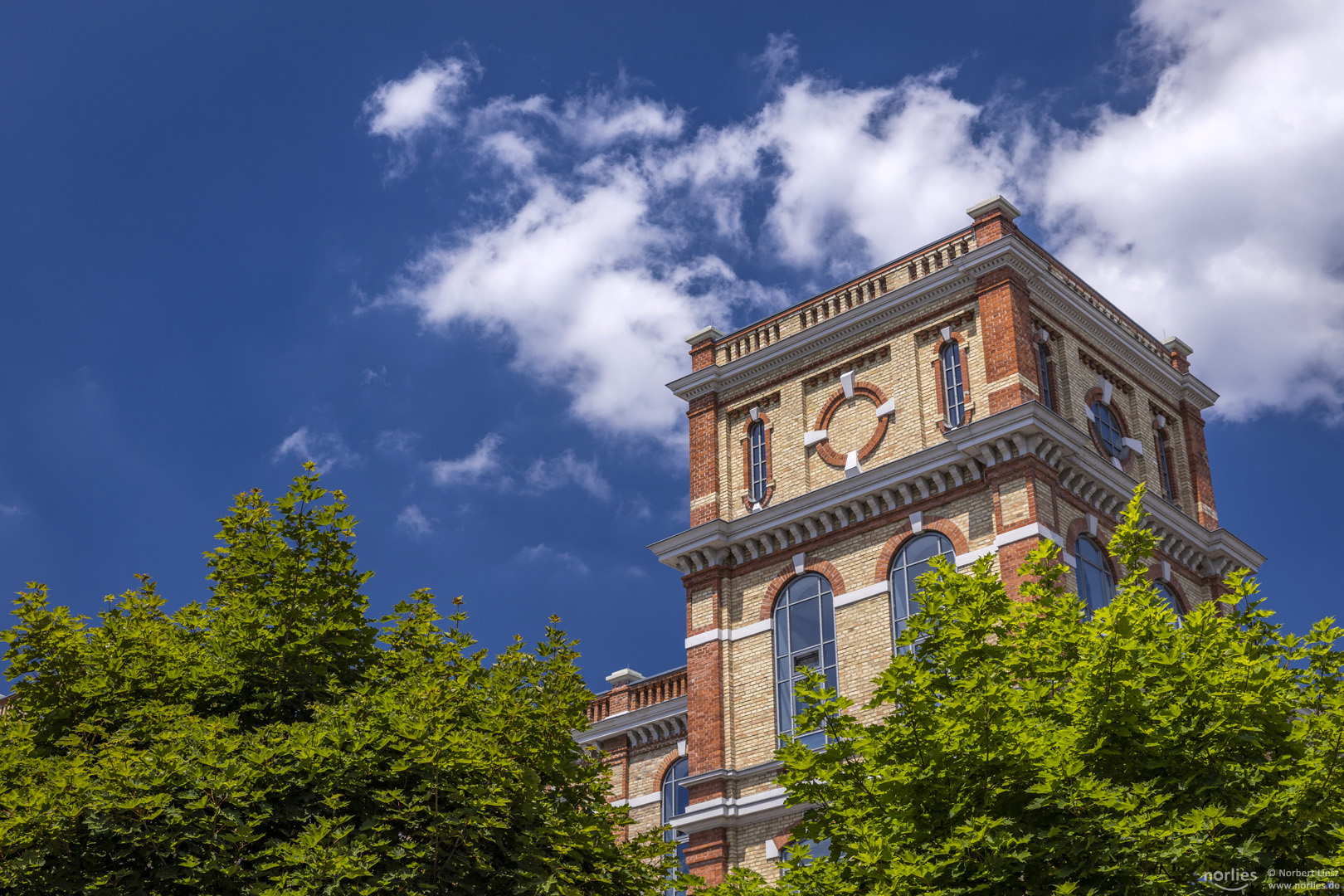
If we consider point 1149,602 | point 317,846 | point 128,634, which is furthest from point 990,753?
point 128,634

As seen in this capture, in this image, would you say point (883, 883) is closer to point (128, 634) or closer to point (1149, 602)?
point (1149, 602)

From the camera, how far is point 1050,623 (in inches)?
640

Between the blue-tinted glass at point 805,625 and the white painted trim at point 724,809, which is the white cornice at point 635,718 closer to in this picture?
the white painted trim at point 724,809

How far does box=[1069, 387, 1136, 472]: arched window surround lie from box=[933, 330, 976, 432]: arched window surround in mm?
3206

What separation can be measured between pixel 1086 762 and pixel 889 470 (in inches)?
553

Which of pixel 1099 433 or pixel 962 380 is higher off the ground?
pixel 962 380

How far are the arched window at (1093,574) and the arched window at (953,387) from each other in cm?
350

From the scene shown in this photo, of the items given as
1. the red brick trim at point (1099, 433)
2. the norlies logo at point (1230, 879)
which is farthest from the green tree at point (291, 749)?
the red brick trim at point (1099, 433)

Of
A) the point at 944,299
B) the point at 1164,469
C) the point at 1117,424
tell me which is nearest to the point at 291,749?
the point at 944,299

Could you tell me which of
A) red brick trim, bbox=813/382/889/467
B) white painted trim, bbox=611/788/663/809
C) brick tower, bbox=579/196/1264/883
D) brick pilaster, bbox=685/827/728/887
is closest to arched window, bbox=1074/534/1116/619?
brick tower, bbox=579/196/1264/883

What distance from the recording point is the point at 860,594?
92.2 ft

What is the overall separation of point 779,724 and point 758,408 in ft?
25.2

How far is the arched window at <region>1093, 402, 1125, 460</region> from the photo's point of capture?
30266 mm

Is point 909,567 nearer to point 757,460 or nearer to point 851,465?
point 851,465
